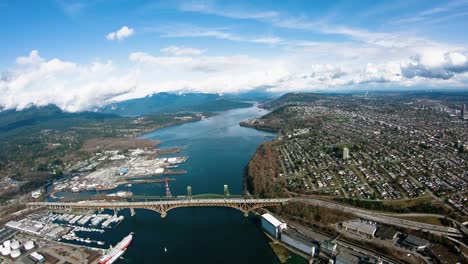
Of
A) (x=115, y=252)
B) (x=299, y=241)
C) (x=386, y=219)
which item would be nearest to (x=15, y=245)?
(x=115, y=252)

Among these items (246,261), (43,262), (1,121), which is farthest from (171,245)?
(1,121)

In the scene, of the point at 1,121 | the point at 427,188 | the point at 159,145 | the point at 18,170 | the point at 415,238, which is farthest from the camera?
the point at 1,121

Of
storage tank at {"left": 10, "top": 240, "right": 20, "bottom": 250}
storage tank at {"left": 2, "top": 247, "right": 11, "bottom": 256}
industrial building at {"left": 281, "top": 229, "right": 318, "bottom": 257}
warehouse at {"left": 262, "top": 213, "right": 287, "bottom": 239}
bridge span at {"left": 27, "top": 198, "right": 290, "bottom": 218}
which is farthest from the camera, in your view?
bridge span at {"left": 27, "top": 198, "right": 290, "bottom": 218}

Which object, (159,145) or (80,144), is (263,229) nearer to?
(159,145)

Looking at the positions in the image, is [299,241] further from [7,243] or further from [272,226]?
[7,243]

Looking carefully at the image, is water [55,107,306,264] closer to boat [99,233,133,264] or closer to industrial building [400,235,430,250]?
boat [99,233,133,264]

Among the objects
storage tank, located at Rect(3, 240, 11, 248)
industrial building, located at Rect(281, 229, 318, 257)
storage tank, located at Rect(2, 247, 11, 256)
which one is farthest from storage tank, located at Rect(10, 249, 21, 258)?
industrial building, located at Rect(281, 229, 318, 257)
